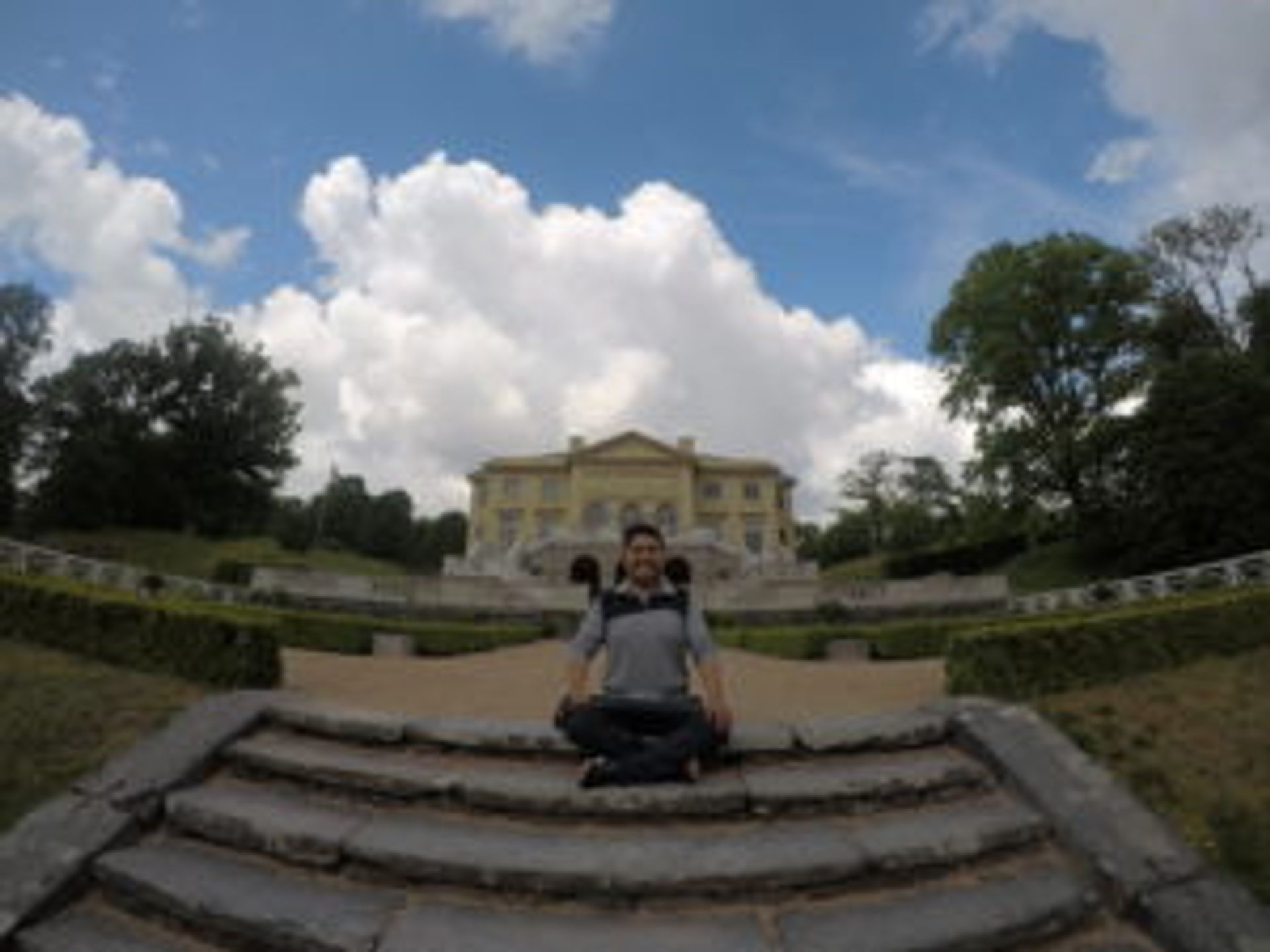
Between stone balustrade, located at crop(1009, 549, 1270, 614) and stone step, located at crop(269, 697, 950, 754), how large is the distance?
14759mm

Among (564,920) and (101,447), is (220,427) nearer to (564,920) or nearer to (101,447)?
(101,447)

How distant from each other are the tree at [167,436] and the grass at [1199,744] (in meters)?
46.8

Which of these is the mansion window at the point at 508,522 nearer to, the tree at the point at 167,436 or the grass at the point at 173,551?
the grass at the point at 173,551

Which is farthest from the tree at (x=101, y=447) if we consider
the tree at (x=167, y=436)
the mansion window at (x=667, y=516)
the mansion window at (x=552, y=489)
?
the mansion window at (x=667, y=516)

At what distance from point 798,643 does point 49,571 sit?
843 inches

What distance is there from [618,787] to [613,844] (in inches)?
15.6

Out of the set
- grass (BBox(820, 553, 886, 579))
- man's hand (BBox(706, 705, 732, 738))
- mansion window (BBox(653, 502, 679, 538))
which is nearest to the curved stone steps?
man's hand (BBox(706, 705, 732, 738))

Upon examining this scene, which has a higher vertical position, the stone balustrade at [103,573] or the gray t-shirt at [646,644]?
the stone balustrade at [103,573]

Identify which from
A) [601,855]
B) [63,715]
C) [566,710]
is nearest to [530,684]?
[63,715]

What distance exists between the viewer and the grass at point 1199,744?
3.68 meters

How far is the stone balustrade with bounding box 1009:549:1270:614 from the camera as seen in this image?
16.8 metres

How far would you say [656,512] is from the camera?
49.1m

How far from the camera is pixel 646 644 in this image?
421 cm

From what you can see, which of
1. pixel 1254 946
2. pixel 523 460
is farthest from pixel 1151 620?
pixel 523 460
